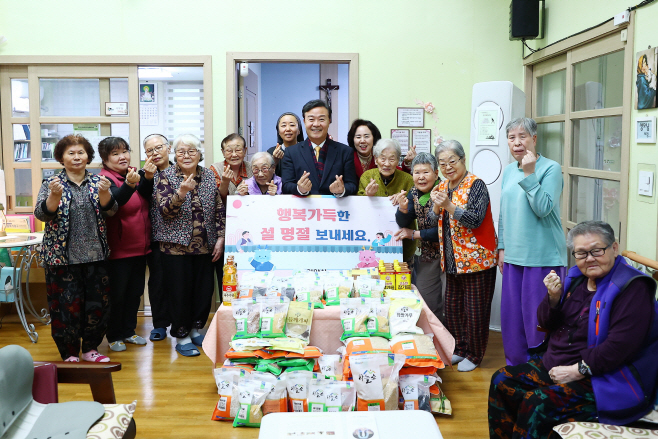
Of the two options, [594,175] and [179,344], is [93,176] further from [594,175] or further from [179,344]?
[594,175]

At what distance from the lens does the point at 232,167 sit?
381cm

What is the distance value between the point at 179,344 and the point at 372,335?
5.11 ft

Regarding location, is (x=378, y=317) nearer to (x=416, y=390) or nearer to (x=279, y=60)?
(x=416, y=390)

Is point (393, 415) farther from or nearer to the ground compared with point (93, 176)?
nearer to the ground

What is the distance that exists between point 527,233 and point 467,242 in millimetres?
367

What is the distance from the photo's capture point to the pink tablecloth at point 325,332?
3014 mm

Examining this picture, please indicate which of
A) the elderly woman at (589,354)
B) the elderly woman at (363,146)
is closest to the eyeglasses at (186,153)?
the elderly woman at (363,146)

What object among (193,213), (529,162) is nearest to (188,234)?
(193,213)

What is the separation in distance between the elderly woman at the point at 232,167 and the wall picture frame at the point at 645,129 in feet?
7.76

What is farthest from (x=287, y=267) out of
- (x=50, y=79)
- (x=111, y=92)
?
(x=50, y=79)

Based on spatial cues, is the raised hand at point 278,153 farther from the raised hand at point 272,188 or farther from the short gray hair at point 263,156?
the raised hand at point 272,188

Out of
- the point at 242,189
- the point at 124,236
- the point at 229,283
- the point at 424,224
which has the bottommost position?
the point at 229,283

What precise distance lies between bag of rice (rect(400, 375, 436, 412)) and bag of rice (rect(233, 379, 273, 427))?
2.19ft

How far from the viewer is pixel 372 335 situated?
9.70 ft
